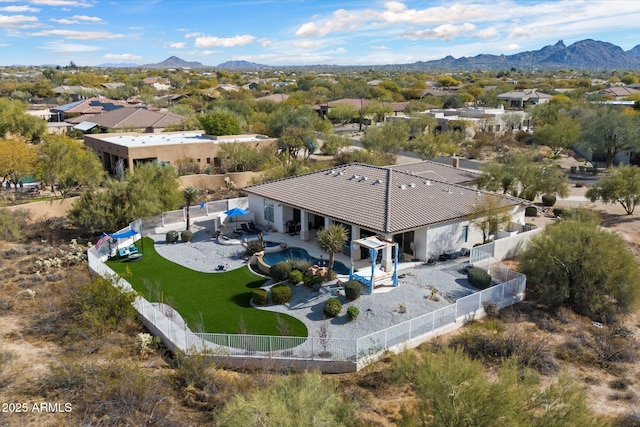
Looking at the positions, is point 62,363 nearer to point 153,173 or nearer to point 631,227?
point 153,173

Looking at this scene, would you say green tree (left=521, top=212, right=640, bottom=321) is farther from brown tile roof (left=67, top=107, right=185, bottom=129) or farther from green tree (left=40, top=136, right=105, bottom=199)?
brown tile roof (left=67, top=107, right=185, bottom=129)

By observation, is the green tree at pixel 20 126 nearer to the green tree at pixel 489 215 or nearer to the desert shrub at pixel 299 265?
the desert shrub at pixel 299 265

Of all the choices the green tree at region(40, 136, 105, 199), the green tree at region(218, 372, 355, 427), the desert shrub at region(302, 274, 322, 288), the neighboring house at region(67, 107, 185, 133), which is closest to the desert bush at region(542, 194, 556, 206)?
the desert shrub at region(302, 274, 322, 288)

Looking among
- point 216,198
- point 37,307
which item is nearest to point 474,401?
point 37,307

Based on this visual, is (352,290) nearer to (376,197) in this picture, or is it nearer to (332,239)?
(332,239)

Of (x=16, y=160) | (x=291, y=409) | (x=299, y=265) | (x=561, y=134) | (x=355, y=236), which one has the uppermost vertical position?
(x=16, y=160)

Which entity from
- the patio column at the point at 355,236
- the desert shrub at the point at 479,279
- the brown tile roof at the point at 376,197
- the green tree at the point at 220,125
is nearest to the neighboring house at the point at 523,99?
the green tree at the point at 220,125

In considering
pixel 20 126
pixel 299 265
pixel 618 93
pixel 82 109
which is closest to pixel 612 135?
pixel 299 265
